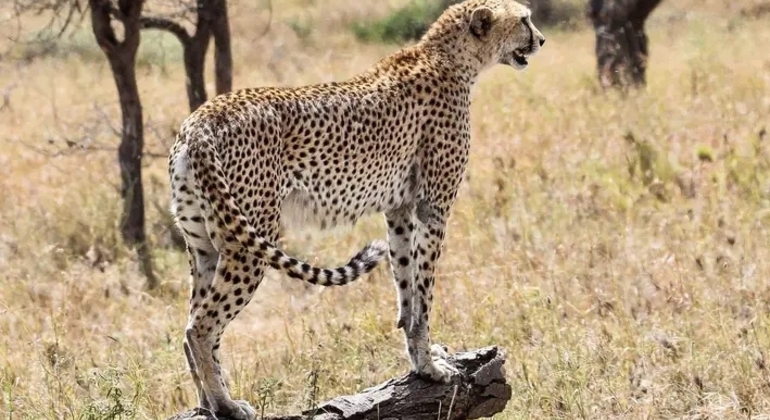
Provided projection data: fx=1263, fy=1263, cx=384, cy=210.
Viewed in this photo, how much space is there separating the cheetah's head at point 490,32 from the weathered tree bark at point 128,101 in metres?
2.63

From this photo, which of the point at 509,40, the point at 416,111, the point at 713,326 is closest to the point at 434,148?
the point at 416,111

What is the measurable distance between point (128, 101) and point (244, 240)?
397 cm

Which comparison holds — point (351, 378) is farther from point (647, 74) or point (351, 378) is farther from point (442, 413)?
point (647, 74)

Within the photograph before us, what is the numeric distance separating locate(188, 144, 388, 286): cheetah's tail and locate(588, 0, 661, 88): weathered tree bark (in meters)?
8.02

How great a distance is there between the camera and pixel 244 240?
4.20 meters

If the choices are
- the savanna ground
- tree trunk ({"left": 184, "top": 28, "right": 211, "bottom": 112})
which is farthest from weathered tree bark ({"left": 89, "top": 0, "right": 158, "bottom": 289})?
tree trunk ({"left": 184, "top": 28, "right": 211, "bottom": 112})

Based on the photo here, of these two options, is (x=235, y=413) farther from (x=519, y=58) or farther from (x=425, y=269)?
(x=519, y=58)

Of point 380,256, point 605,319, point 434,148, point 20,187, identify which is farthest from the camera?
point 20,187

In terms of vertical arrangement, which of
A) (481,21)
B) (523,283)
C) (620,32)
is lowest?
(523,283)

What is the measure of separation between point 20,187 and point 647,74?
6.40 metres

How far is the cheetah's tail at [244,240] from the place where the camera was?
4.01 metres

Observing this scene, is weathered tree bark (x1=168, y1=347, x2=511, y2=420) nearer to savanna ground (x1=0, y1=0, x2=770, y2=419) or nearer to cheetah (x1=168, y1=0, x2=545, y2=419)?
cheetah (x1=168, y1=0, x2=545, y2=419)

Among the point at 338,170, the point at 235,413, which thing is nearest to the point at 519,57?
the point at 338,170

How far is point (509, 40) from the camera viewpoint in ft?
18.4
